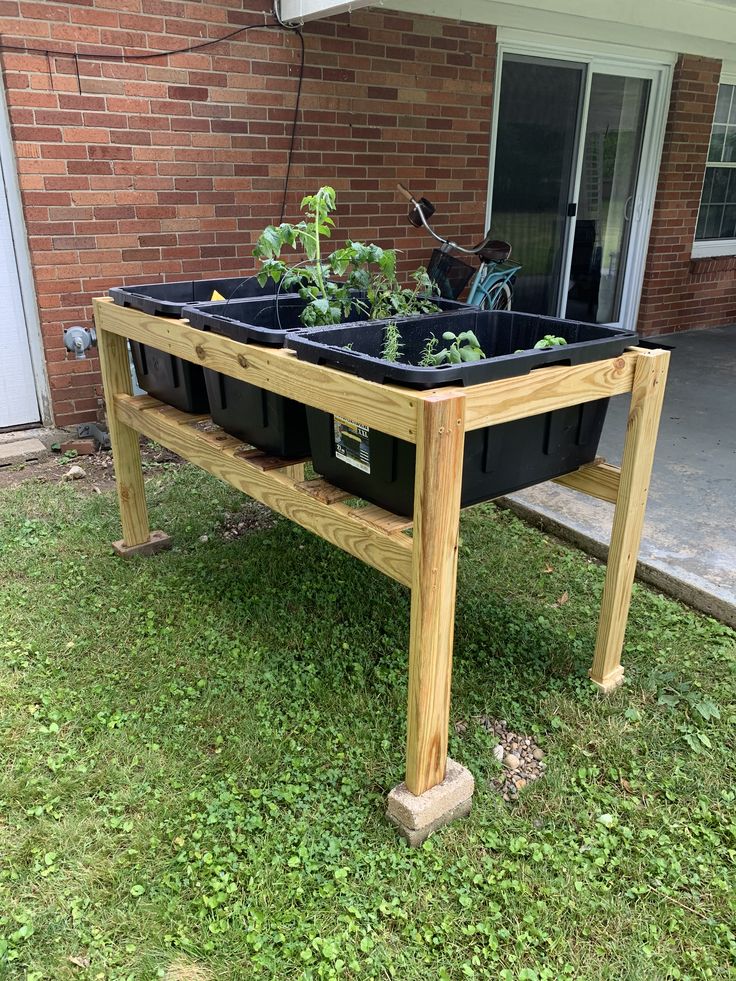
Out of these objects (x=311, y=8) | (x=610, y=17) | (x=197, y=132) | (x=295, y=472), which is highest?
(x=610, y=17)

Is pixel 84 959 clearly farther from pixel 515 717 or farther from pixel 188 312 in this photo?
pixel 188 312

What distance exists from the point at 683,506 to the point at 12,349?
381 centimetres

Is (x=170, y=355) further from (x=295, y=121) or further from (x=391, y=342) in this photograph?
(x=295, y=121)

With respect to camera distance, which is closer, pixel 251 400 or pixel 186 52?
pixel 251 400

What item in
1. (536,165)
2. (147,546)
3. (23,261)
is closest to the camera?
(147,546)

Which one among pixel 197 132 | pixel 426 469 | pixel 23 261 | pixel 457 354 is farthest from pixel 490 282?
pixel 426 469

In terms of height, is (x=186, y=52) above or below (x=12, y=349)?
above

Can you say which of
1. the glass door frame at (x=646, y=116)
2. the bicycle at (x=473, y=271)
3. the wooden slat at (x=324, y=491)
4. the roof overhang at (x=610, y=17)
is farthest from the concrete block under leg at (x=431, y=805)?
the glass door frame at (x=646, y=116)

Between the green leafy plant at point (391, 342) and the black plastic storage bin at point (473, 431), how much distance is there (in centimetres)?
3

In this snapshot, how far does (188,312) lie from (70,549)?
4.62 ft

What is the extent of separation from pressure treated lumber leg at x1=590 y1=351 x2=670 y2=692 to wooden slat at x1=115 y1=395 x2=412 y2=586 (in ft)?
2.66

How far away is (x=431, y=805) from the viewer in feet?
6.33

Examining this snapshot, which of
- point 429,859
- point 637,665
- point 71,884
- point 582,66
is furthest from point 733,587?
point 582,66

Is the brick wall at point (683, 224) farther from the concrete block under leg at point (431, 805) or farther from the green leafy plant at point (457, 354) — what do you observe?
the concrete block under leg at point (431, 805)
